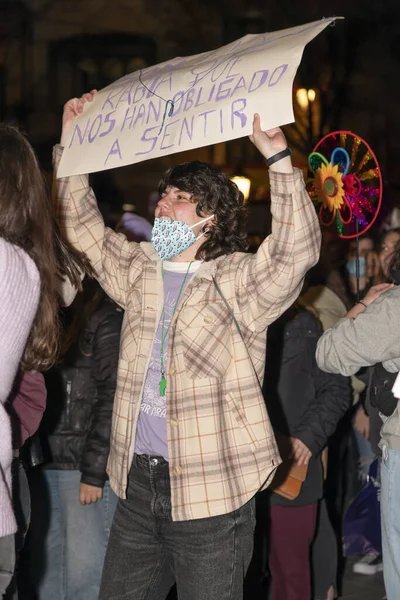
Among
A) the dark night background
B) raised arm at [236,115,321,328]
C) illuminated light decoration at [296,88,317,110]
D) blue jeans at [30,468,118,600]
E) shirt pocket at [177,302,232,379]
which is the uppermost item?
the dark night background

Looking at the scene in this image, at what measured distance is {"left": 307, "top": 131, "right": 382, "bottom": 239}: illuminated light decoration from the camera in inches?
174

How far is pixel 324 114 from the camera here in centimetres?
1727

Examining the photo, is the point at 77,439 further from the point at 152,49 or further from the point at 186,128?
the point at 152,49

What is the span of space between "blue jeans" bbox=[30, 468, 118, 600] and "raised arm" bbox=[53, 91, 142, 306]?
4.02 ft

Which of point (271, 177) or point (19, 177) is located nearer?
point (19, 177)

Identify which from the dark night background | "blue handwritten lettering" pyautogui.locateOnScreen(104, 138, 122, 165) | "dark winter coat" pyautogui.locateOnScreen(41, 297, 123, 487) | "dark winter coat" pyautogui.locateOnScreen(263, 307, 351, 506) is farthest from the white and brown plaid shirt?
the dark night background

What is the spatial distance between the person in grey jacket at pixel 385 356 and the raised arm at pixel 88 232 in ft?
2.88

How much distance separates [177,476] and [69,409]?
53.6 inches

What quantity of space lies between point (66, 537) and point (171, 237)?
5.80ft

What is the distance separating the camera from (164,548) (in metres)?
3.35

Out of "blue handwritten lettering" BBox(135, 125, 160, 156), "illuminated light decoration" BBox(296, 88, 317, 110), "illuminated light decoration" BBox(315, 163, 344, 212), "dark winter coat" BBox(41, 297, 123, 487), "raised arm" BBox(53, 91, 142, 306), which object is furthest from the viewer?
"illuminated light decoration" BBox(296, 88, 317, 110)

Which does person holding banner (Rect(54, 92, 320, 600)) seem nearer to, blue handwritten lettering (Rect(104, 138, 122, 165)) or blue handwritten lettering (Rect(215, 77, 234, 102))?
blue handwritten lettering (Rect(215, 77, 234, 102))

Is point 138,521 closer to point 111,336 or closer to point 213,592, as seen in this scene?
point 213,592

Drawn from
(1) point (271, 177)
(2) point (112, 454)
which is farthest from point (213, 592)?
(1) point (271, 177)
